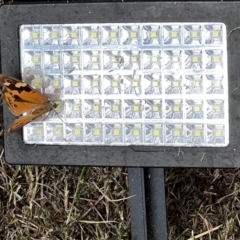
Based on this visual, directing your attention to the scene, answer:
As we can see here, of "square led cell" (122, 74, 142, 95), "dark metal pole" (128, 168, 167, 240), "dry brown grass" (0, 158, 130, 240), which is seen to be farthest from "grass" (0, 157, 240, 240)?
"square led cell" (122, 74, 142, 95)

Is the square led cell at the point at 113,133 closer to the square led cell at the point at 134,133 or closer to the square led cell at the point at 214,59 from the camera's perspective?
the square led cell at the point at 134,133

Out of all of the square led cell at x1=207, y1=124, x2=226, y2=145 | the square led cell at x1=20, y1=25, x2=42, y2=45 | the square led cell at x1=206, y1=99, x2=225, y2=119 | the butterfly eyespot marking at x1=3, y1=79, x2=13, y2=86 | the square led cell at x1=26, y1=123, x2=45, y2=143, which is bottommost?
the square led cell at x1=207, y1=124, x2=226, y2=145

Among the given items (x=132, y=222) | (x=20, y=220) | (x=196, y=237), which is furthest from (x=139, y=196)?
(x=20, y=220)

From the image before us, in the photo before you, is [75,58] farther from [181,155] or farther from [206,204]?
[206,204]

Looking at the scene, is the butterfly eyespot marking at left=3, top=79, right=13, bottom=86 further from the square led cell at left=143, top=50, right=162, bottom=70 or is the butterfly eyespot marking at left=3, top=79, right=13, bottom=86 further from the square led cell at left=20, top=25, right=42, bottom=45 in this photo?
the square led cell at left=143, top=50, right=162, bottom=70

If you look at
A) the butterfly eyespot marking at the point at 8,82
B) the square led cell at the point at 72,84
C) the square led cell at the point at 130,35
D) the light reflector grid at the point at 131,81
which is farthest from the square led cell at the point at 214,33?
the butterfly eyespot marking at the point at 8,82
